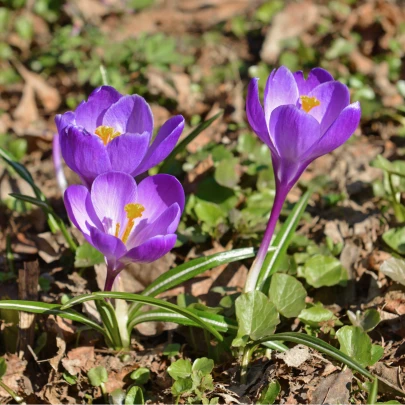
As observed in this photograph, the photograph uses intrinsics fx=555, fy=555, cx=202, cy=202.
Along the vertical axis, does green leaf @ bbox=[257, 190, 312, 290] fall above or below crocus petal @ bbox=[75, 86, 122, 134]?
below

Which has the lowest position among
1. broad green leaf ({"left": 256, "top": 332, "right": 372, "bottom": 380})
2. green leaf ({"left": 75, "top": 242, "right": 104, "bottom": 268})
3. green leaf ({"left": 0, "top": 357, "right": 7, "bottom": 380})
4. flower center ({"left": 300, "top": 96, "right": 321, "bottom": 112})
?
green leaf ({"left": 0, "top": 357, "right": 7, "bottom": 380})

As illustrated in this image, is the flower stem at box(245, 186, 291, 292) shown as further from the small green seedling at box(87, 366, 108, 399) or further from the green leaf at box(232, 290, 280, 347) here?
the small green seedling at box(87, 366, 108, 399)

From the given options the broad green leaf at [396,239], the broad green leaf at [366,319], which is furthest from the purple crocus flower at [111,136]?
the broad green leaf at [396,239]

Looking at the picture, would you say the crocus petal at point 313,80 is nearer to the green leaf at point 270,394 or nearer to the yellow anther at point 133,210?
the yellow anther at point 133,210

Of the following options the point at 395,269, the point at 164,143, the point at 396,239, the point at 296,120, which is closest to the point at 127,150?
the point at 164,143

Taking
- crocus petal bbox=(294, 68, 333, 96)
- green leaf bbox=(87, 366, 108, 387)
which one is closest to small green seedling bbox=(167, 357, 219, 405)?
green leaf bbox=(87, 366, 108, 387)

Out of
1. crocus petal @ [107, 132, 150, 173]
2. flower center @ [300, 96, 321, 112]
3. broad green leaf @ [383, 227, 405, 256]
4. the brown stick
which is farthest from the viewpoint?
broad green leaf @ [383, 227, 405, 256]
